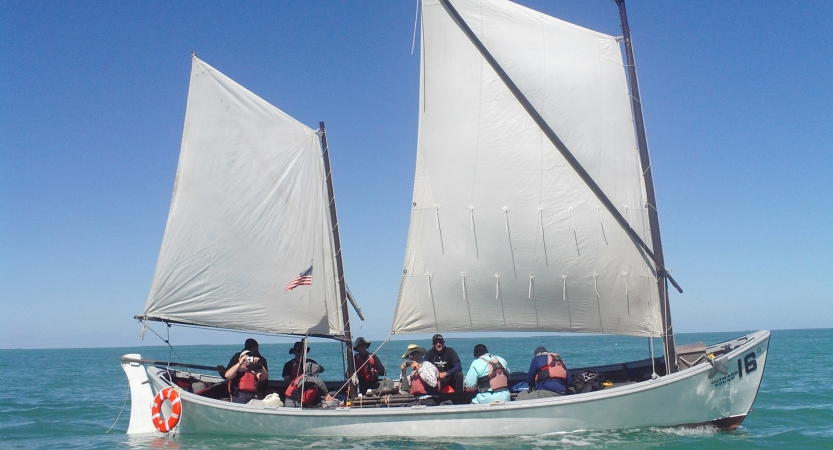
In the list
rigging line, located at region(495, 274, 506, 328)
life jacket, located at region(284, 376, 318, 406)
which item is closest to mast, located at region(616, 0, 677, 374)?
rigging line, located at region(495, 274, 506, 328)

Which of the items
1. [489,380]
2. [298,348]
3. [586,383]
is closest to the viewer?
[489,380]

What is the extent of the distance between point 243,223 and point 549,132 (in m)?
7.78

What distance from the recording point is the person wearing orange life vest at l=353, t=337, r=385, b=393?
51.2ft

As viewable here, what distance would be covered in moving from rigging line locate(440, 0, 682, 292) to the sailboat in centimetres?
3

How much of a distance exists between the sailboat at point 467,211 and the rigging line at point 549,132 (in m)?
0.03

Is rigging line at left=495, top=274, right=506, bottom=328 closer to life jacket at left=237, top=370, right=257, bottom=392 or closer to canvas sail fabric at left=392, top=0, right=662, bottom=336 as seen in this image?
canvas sail fabric at left=392, top=0, right=662, bottom=336

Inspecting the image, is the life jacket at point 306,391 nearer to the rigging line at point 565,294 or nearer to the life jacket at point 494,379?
the life jacket at point 494,379

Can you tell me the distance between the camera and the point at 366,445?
13.1m

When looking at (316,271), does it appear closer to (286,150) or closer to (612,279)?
(286,150)

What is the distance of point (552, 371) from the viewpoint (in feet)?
44.8

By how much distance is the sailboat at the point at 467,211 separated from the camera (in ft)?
47.9

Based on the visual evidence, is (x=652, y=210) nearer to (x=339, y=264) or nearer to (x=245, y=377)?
(x=339, y=264)

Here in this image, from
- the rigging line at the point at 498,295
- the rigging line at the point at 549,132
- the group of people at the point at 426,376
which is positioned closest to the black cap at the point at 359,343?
the group of people at the point at 426,376

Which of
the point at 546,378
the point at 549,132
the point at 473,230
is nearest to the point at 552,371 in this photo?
the point at 546,378
